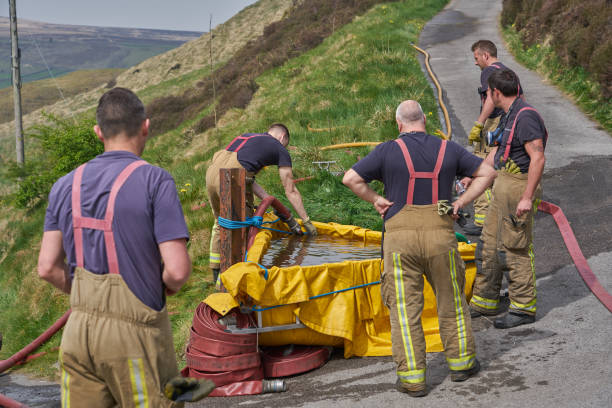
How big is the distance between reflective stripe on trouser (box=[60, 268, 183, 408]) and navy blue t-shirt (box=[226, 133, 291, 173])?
13.2 ft

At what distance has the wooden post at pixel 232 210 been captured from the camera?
18.7 ft

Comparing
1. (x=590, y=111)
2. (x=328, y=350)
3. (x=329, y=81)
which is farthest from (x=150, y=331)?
(x=329, y=81)

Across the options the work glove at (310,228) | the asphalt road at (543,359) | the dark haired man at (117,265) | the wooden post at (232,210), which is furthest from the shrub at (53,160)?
the dark haired man at (117,265)

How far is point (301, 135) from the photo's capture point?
12.7 metres

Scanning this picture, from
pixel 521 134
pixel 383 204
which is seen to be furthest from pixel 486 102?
pixel 383 204

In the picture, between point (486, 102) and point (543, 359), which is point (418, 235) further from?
point (486, 102)

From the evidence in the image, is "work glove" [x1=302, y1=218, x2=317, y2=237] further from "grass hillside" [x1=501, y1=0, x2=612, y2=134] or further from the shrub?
the shrub

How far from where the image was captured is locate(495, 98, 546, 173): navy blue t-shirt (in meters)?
5.17

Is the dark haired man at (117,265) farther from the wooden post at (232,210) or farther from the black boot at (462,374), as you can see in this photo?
the wooden post at (232,210)

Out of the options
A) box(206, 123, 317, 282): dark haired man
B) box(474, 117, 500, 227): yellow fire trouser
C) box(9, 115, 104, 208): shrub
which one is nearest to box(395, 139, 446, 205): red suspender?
box(206, 123, 317, 282): dark haired man

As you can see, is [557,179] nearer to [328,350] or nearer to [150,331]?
[328,350]

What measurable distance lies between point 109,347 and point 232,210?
10.5 ft

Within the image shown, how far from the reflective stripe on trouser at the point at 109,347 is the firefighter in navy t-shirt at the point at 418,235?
214 cm

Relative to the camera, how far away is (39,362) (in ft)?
27.0
